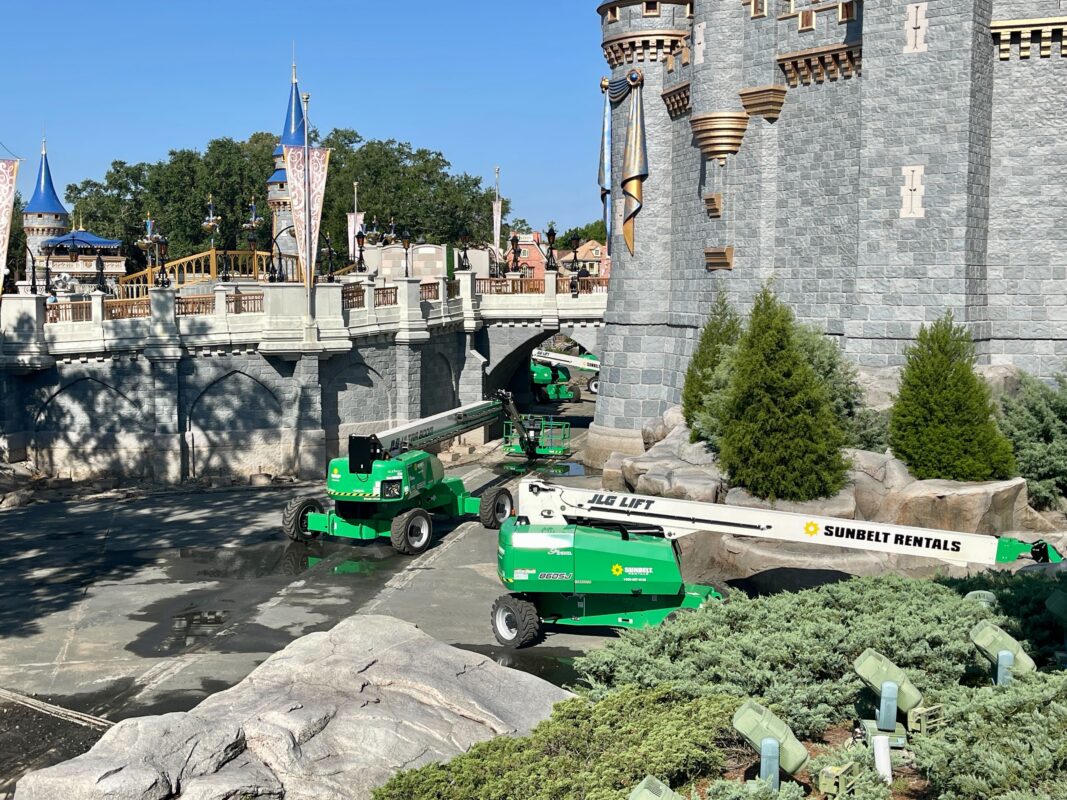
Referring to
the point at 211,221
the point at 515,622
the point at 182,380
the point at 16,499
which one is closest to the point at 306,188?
the point at 182,380

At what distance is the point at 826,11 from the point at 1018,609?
1799cm

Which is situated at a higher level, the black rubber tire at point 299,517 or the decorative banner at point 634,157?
the decorative banner at point 634,157

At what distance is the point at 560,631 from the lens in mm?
19359

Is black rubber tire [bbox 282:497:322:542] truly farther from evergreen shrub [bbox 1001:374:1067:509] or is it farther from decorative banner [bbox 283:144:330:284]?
evergreen shrub [bbox 1001:374:1067:509]

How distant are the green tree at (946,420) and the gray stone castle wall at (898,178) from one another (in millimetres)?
2628

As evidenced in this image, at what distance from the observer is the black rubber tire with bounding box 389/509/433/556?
24.4m

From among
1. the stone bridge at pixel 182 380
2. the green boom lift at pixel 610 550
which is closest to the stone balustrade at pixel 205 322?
the stone bridge at pixel 182 380

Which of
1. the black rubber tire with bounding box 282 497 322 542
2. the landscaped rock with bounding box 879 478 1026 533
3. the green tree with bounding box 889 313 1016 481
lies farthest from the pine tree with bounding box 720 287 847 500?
the black rubber tire with bounding box 282 497 322 542

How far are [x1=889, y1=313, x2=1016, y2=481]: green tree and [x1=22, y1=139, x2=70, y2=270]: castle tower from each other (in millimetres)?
58929

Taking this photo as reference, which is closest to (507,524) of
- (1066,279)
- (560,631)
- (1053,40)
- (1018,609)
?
(560,631)

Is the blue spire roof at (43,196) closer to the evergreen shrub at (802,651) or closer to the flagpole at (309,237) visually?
the flagpole at (309,237)

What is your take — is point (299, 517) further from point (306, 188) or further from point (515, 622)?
point (306, 188)

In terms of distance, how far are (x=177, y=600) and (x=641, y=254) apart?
18078 millimetres

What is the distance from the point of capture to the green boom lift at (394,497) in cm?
2434
